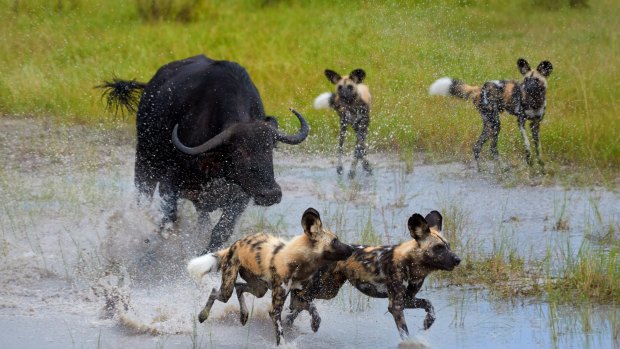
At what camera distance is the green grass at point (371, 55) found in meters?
11.9

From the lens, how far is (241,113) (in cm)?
810

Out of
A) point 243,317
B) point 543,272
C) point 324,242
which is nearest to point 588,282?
point 543,272

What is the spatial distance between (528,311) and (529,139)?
5.38 meters

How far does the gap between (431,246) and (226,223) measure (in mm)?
2405

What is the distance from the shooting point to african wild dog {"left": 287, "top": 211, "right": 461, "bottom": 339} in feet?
19.0

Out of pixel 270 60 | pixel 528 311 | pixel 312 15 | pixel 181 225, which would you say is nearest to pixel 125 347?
pixel 528 311

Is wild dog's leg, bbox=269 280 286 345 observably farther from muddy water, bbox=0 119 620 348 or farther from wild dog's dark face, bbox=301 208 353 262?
wild dog's dark face, bbox=301 208 353 262

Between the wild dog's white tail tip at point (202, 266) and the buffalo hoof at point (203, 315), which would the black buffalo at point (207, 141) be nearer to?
the wild dog's white tail tip at point (202, 266)

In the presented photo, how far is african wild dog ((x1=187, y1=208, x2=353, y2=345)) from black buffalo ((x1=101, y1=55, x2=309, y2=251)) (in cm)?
136

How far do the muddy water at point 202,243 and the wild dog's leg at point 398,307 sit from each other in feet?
0.26

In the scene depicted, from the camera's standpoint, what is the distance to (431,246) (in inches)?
227

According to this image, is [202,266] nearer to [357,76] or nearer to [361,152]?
[361,152]

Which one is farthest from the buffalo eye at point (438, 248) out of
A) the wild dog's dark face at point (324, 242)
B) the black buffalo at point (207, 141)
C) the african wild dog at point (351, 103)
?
the african wild dog at point (351, 103)

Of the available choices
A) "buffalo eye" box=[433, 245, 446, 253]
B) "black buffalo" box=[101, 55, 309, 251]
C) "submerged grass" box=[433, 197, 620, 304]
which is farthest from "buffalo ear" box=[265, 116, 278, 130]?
"buffalo eye" box=[433, 245, 446, 253]
